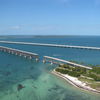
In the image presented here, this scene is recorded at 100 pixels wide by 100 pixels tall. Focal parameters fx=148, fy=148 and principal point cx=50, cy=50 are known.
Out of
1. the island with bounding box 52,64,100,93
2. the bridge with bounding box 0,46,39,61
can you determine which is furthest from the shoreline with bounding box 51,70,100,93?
the bridge with bounding box 0,46,39,61

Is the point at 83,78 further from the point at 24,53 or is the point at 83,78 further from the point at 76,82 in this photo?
the point at 24,53

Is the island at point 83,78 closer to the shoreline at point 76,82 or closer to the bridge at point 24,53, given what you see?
the shoreline at point 76,82

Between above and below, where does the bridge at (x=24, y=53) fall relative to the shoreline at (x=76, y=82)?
above

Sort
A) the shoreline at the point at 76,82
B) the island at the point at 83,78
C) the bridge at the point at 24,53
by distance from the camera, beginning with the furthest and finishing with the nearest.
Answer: the bridge at the point at 24,53
the island at the point at 83,78
the shoreline at the point at 76,82

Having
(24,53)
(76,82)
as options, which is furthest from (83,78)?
(24,53)

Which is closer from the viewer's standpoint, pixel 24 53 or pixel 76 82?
pixel 76 82

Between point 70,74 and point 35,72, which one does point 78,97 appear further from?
point 35,72

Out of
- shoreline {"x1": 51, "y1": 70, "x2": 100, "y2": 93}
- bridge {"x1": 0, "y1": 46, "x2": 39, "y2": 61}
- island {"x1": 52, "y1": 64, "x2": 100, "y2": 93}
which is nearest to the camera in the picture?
shoreline {"x1": 51, "y1": 70, "x2": 100, "y2": 93}

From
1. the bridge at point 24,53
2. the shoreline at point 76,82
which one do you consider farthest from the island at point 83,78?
the bridge at point 24,53

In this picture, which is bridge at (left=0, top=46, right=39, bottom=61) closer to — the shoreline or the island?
the island

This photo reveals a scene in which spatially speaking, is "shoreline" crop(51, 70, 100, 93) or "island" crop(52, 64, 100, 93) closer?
"shoreline" crop(51, 70, 100, 93)

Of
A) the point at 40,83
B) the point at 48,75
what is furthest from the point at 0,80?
the point at 48,75

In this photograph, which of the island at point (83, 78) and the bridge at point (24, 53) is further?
the bridge at point (24, 53)
